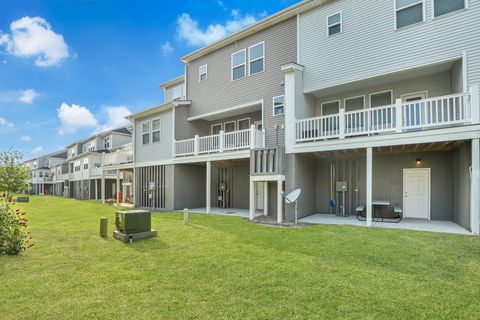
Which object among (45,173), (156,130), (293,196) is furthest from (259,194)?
(45,173)

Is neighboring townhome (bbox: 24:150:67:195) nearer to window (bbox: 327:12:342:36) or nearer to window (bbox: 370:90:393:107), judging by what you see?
window (bbox: 327:12:342:36)

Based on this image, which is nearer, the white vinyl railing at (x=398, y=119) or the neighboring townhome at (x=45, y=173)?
the white vinyl railing at (x=398, y=119)

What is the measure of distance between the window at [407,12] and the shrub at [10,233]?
46.6 ft

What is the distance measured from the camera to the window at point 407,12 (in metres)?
10.1

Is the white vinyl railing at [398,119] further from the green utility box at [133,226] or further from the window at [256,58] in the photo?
the green utility box at [133,226]

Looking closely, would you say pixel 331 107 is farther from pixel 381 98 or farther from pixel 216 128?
pixel 216 128

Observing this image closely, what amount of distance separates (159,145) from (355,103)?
11.7 metres

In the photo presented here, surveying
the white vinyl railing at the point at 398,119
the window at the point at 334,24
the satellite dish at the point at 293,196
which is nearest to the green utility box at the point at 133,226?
the satellite dish at the point at 293,196

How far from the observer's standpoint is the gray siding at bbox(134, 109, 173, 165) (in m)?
16.9

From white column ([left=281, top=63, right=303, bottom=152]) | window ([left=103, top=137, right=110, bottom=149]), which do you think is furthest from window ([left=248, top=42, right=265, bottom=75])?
window ([left=103, top=137, right=110, bottom=149])

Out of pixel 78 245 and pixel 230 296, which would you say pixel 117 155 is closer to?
pixel 78 245

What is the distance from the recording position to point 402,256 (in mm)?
6102

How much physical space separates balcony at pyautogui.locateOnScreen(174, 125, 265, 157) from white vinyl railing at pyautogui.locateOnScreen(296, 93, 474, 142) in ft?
6.92

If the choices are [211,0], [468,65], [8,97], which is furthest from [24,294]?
[8,97]
